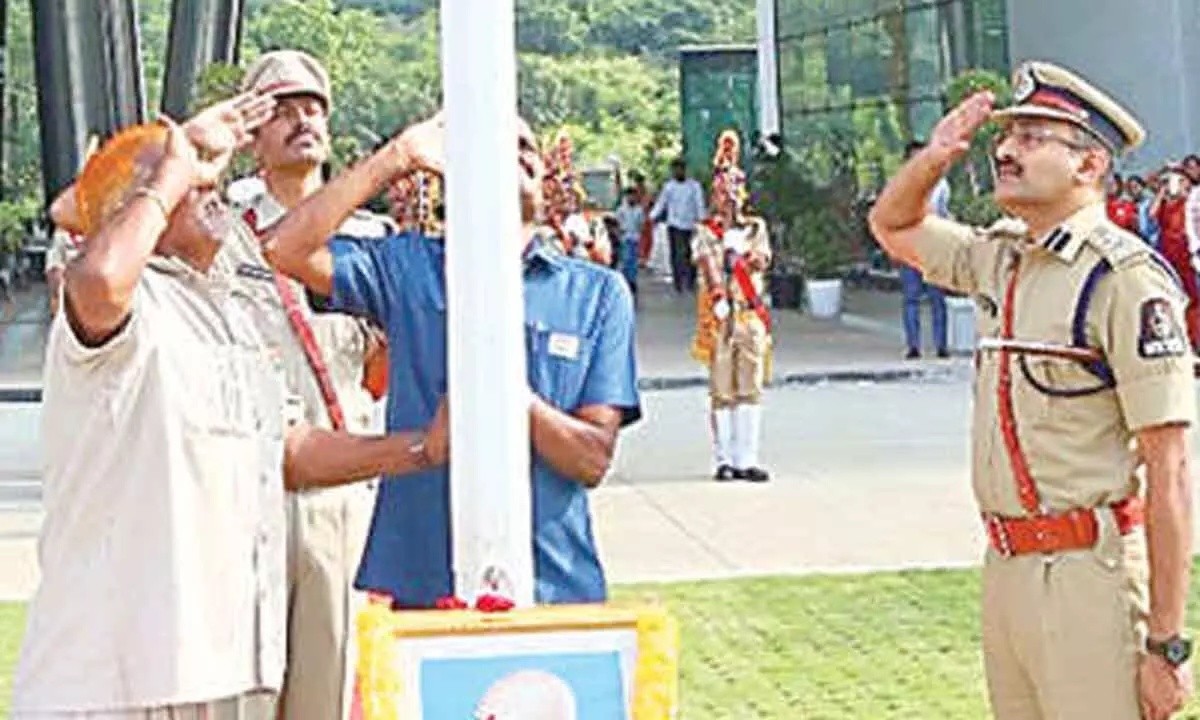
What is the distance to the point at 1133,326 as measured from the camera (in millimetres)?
4758

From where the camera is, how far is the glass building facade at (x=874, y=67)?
1329 inches

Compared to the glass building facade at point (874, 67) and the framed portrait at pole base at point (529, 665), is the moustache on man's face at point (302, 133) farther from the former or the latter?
the glass building facade at point (874, 67)

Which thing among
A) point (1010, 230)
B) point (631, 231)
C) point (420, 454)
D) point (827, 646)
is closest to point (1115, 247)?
point (1010, 230)

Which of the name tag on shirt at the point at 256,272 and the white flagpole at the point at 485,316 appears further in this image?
the name tag on shirt at the point at 256,272

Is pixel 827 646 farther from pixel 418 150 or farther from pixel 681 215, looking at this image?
pixel 681 215

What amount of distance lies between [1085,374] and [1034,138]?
0.50 metres

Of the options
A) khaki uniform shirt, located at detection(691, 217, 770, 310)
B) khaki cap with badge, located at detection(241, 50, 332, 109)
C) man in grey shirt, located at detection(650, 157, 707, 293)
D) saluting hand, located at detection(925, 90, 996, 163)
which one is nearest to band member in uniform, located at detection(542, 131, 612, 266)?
khaki uniform shirt, located at detection(691, 217, 770, 310)

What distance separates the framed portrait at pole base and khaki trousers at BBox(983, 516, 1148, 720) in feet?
3.20

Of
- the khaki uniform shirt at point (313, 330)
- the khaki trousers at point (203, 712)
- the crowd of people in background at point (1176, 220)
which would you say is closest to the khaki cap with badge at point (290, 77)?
the khaki uniform shirt at point (313, 330)

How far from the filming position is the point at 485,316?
4.43 metres

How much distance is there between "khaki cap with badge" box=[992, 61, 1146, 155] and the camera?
4.96m

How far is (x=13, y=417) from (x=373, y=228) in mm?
15268

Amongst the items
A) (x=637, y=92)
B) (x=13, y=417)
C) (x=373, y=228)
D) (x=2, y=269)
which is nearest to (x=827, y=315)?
(x=13, y=417)

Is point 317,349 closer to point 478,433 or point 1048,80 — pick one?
point 478,433
